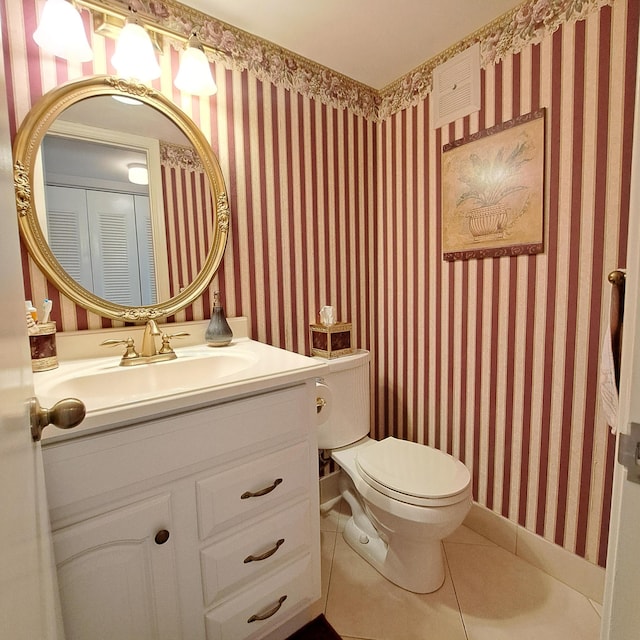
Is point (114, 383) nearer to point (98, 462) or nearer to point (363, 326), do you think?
point (98, 462)

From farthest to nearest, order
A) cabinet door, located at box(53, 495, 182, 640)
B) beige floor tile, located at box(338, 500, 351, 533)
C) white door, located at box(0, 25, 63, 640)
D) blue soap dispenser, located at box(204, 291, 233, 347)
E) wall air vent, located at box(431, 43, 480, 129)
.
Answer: beige floor tile, located at box(338, 500, 351, 533)
wall air vent, located at box(431, 43, 480, 129)
blue soap dispenser, located at box(204, 291, 233, 347)
cabinet door, located at box(53, 495, 182, 640)
white door, located at box(0, 25, 63, 640)

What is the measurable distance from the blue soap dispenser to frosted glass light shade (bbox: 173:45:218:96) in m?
0.82

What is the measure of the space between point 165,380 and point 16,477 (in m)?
0.80

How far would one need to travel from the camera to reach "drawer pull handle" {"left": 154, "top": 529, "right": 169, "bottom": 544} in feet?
2.67

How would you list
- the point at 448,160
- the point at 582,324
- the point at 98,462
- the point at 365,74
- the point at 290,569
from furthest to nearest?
the point at 365,74 → the point at 448,160 → the point at 582,324 → the point at 290,569 → the point at 98,462

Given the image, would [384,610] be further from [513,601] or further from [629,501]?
[629,501]

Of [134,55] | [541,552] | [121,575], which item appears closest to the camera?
[121,575]

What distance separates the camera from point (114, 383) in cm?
107

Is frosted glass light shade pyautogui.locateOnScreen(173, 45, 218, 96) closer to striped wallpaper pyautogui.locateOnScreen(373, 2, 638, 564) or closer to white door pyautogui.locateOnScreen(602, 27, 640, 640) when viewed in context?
striped wallpaper pyautogui.locateOnScreen(373, 2, 638, 564)

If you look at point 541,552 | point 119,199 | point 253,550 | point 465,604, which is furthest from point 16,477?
point 541,552

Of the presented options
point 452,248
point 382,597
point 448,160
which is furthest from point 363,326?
point 382,597

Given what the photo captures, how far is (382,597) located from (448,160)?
184 cm

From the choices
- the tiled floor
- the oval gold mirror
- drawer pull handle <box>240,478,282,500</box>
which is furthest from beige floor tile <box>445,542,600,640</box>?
the oval gold mirror

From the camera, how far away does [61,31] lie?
3.37 ft
